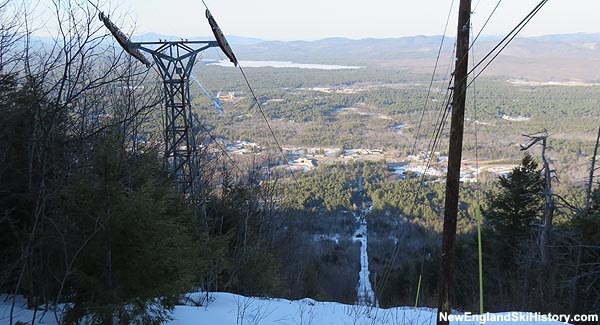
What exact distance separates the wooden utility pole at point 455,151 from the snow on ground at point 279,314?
1517 mm

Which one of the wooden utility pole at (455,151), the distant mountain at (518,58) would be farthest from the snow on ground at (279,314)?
the distant mountain at (518,58)

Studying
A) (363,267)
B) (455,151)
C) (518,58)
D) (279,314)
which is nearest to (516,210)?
(279,314)

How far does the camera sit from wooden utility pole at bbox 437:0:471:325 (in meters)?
4.84

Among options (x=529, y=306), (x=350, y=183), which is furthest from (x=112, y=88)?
(x=350, y=183)

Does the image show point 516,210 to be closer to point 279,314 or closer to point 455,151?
point 279,314

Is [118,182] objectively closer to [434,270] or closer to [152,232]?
[152,232]

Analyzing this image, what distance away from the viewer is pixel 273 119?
81750 mm

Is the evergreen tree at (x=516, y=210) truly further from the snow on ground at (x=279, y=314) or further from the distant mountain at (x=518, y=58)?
the distant mountain at (x=518, y=58)

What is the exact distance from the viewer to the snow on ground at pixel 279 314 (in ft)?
19.9

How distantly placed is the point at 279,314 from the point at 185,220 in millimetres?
2205

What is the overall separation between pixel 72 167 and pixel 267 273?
25.8ft

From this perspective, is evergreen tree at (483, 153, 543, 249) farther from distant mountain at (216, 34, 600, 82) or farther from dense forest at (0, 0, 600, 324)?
distant mountain at (216, 34, 600, 82)

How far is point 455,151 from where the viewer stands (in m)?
5.01

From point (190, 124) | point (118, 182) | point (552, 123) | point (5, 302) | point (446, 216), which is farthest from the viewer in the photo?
point (552, 123)
